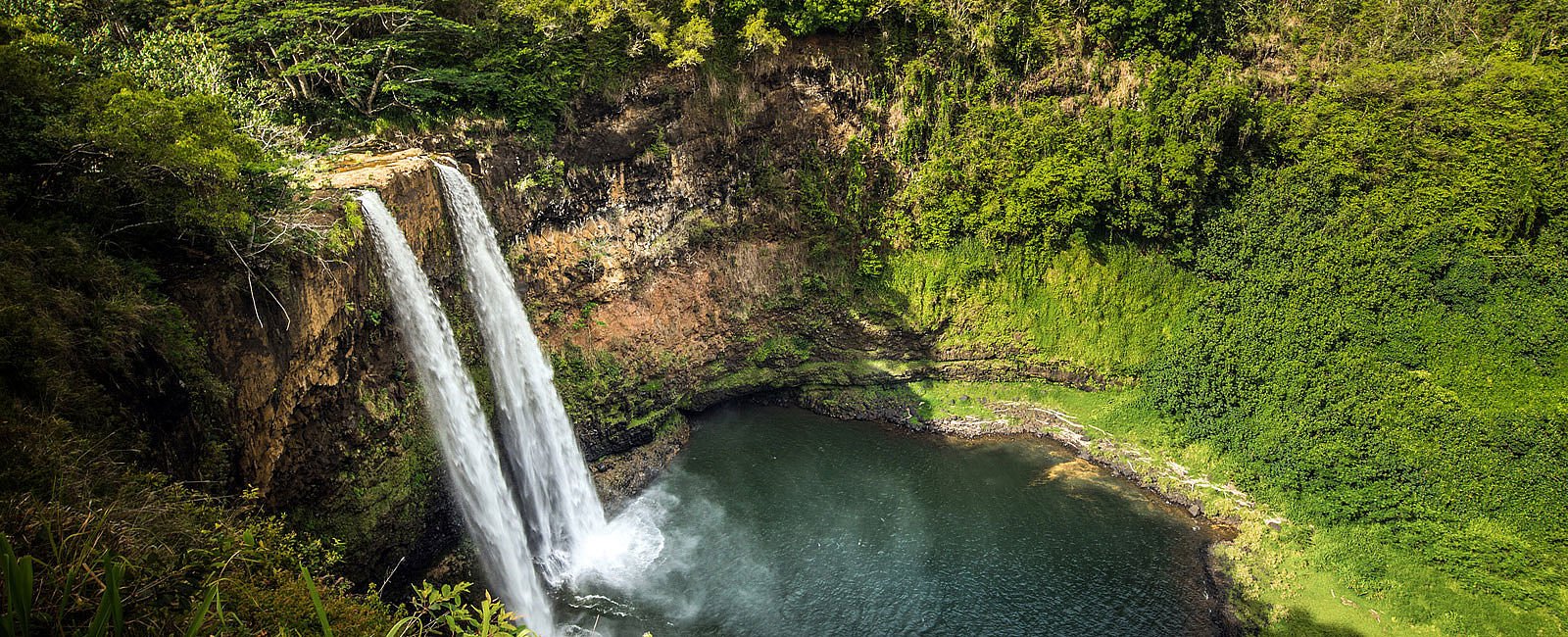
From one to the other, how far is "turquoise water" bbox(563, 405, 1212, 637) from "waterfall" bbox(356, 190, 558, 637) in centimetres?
178

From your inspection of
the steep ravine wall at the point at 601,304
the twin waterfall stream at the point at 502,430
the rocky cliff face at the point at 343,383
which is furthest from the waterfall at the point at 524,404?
the rocky cliff face at the point at 343,383

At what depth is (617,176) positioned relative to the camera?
20906mm

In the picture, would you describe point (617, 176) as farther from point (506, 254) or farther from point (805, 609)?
point (805, 609)

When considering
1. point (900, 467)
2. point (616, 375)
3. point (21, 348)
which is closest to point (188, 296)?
point (21, 348)

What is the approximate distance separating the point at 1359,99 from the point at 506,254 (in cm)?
2468

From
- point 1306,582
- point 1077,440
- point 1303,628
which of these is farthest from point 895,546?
point 1306,582

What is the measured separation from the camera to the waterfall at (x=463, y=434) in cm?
1403

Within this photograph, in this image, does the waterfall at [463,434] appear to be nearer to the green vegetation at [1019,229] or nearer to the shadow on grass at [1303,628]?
the green vegetation at [1019,229]

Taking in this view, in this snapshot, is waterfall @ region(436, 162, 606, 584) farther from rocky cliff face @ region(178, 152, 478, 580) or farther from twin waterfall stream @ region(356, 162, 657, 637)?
rocky cliff face @ region(178, 152, 478, 580)

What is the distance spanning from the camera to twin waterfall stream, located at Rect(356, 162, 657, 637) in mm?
14398

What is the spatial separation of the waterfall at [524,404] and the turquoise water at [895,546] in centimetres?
151

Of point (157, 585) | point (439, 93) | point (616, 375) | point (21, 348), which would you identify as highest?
point (439, 93)

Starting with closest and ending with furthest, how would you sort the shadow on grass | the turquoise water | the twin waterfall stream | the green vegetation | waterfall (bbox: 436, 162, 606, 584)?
the green vegetation
the twin waterfall stream
the shadow on grass
the turquoise water
waterfall (bbox: 436, 162, 606, 584)

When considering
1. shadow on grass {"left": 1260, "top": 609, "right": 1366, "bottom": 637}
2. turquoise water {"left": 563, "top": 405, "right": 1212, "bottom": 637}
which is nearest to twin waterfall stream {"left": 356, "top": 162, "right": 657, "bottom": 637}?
turquoise water {"left": 563, "top": 405, "right": 1212, "bottom": 637}
